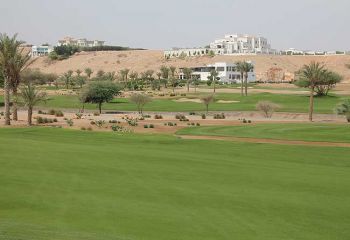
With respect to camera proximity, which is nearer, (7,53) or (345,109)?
(7,53)

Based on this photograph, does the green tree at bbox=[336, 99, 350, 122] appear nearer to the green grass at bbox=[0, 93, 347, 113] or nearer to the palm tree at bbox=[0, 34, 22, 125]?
the green grass at bbox=[0, 93, 347, 113]

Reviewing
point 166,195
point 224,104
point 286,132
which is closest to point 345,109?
point 286,132

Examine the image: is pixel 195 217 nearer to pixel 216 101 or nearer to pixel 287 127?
pixel 287 127

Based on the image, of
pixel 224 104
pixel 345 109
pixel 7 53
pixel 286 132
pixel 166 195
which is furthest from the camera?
pixel 224 104

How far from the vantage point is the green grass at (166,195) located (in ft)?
50.5

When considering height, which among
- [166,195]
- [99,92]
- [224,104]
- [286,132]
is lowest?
[286,132]

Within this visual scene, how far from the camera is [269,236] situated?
50.2ft

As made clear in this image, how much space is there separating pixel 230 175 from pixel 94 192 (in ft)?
24.1

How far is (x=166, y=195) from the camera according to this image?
1980cm

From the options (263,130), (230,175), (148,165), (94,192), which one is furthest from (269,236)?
(263,130)

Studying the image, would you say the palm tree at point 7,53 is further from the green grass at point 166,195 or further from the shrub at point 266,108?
the shrub at point 266,108

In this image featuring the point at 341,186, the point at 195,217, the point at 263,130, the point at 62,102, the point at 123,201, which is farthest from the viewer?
the point at 62,102

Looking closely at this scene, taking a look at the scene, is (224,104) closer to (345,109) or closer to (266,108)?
(266,108)

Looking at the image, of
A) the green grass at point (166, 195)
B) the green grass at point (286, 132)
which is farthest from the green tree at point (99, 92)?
the green grass at point (166, 195)
